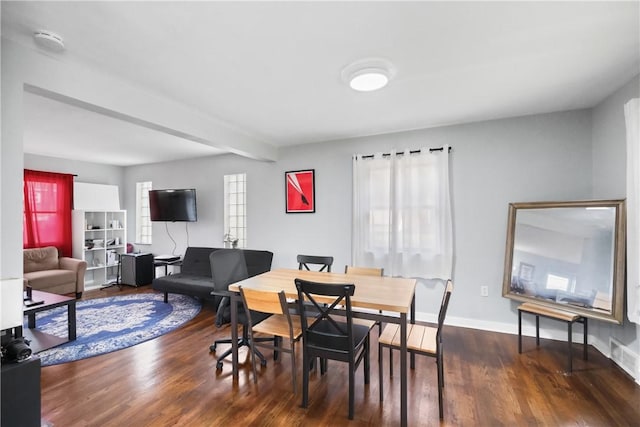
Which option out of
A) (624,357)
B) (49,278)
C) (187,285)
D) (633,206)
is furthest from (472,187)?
→ (49,278)

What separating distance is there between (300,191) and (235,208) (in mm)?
1574

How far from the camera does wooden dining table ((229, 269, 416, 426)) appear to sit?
6.26 ft

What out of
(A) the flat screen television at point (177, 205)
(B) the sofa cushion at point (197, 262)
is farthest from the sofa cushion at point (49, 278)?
(B) the sofa cushion at point (197, 262)

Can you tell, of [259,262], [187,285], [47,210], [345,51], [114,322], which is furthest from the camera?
[47,210]

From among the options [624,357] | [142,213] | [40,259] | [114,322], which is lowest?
[114,322]

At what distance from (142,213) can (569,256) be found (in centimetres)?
743

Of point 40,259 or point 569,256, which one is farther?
point 40,259

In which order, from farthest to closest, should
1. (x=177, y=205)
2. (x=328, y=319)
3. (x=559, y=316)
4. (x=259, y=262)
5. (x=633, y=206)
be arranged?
(x=177, y=205), (x=259, y=262), (x=559, y=316), (x=633, y=206), (x=328, y=319)

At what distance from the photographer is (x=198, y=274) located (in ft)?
16.1

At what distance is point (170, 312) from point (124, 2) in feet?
12.5

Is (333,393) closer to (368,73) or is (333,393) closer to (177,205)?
(368,73)

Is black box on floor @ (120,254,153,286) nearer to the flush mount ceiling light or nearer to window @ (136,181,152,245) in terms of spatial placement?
window @ (136,181,152,245)

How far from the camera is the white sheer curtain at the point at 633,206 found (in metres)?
2.27

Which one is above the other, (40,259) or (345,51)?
(345,51)
